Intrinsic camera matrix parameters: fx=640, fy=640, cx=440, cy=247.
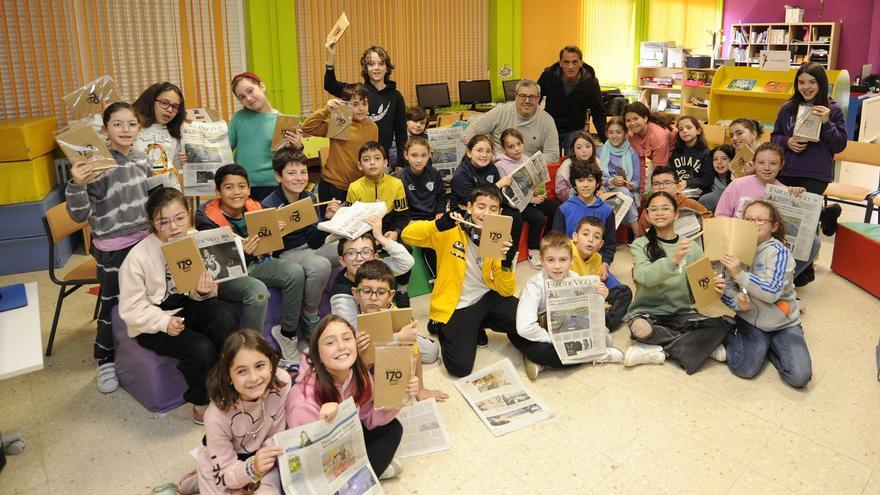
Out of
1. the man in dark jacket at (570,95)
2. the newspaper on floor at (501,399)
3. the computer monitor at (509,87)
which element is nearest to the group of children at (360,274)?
the newspaper on floor at (501,399)

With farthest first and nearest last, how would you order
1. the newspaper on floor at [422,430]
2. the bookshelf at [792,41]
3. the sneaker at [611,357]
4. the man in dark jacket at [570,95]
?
the bookshelf at [792,41] → the man in dark jacket at [570,95] → the sneaker at [611,357] → the newspaper on floor at [422,430]

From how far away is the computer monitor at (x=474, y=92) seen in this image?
25.6 feet

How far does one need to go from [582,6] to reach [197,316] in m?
8.29

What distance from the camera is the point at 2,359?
2057mm

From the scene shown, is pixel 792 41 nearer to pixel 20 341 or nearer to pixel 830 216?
pixel 830 216

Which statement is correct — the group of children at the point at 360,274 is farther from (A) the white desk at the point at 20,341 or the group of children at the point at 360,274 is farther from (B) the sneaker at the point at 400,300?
(A) the white desk at the point at 20,341

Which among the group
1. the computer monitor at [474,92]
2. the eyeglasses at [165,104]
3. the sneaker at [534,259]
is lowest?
the sneaker at [534,259]

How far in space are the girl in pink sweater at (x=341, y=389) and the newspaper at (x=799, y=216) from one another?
2.67m

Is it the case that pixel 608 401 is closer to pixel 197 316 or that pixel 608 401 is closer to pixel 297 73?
pixel 197 316

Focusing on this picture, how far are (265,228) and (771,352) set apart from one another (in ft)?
8.45

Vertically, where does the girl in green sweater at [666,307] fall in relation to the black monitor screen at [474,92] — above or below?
below

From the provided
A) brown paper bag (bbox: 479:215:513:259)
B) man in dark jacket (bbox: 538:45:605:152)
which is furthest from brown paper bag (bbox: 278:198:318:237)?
man in dark jacket (bbox: 538:45:605:152)

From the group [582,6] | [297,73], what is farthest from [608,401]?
[582,6]

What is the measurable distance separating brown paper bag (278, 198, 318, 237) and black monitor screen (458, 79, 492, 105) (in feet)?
15.9
